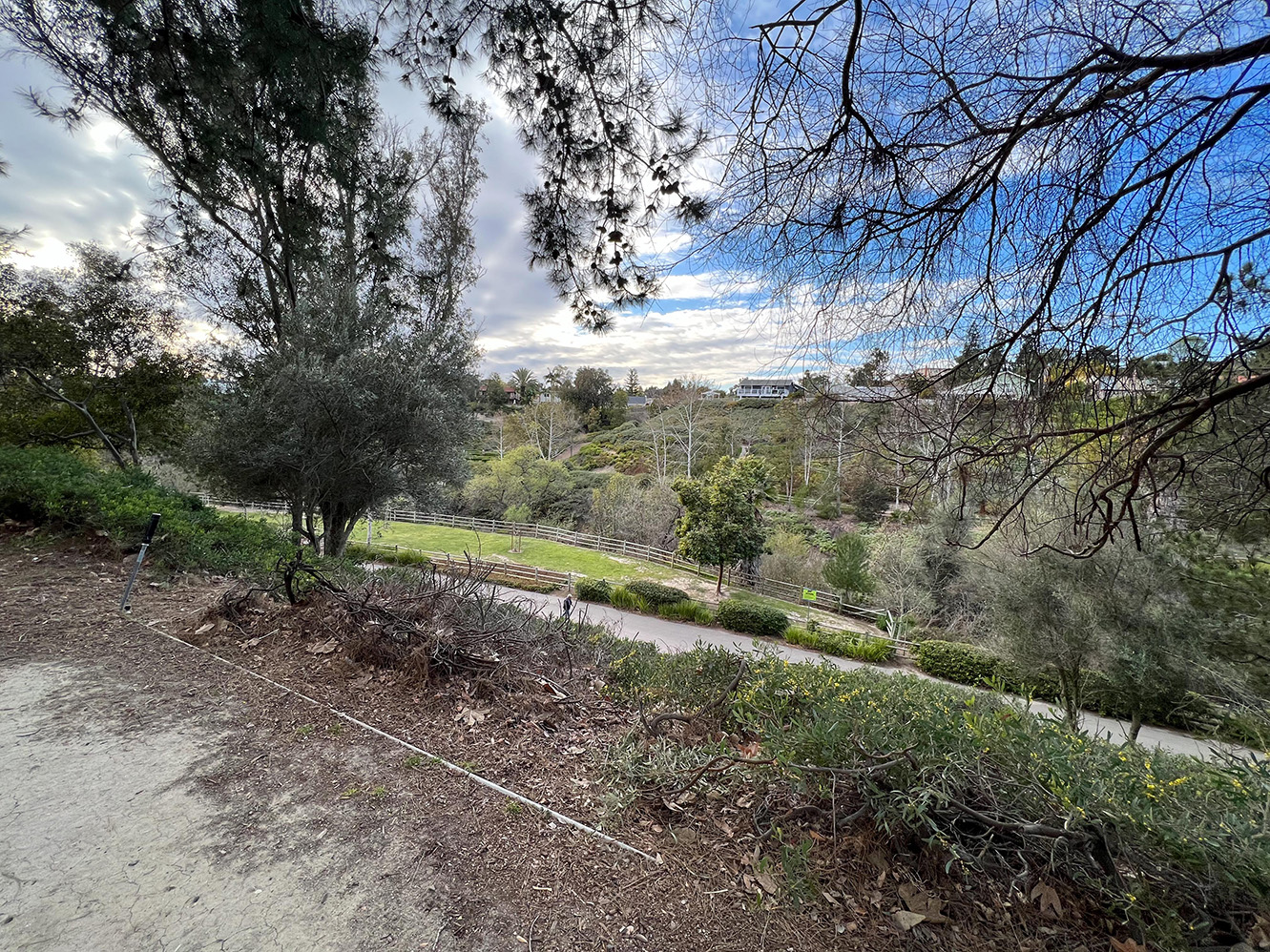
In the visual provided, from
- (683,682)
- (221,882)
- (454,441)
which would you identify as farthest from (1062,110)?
(454,441)

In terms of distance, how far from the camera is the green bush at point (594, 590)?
1433 centimetres

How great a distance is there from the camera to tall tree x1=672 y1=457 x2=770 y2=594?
14648 mm

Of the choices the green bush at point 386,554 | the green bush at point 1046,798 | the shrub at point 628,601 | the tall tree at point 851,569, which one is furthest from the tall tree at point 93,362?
the tall tree at point 851,569

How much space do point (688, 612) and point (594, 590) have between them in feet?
10.2

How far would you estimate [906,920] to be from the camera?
4.79 feet

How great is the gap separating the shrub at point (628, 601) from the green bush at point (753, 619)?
89.9 inches

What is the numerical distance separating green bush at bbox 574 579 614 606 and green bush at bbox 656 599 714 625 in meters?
1.84

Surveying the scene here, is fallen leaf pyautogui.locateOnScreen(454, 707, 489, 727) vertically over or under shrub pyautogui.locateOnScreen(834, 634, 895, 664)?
over

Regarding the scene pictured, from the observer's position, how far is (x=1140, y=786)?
165 centimetres

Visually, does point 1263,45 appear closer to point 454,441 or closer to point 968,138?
point 968,138

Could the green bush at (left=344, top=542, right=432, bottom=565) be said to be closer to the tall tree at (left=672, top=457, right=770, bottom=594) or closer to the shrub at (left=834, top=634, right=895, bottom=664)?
the tall tree at (left=672, top=457, right=770, bottom=594)

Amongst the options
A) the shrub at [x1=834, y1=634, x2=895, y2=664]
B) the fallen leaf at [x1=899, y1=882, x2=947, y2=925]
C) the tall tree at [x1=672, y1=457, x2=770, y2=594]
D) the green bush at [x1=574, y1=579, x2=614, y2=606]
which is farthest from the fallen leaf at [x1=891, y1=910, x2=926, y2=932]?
the tall tree at [x1=672, y1=457, x2=770, y2=594]

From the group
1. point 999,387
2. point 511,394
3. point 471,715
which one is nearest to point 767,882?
point 471,715

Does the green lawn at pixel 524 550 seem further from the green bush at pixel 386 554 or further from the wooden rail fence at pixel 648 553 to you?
the green bush at pixel 386 554
